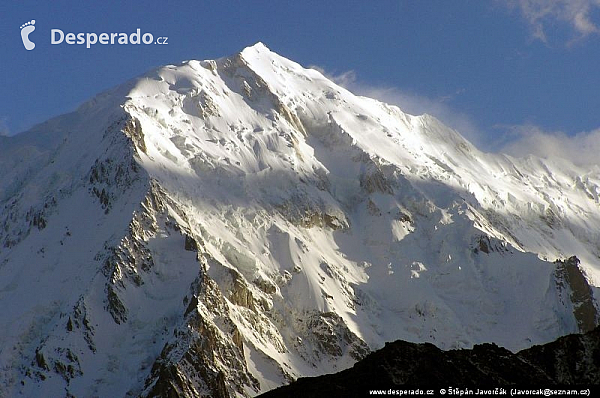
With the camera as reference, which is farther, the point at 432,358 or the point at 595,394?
the point at 432,358

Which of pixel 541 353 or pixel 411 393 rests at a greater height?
pixel 541 353

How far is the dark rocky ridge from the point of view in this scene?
13662 cm

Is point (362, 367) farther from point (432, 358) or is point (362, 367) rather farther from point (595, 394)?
point (595, 394)

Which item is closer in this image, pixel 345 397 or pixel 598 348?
pixel 345 397

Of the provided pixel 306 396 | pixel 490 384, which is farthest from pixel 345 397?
pixel 490 384

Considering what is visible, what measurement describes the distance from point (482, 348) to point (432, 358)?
32.5ft

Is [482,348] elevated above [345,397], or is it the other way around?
[482,348]

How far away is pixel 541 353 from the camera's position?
488 feet

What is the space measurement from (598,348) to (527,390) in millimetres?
18219

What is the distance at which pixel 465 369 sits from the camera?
140m

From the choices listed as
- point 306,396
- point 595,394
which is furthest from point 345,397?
point 595,394

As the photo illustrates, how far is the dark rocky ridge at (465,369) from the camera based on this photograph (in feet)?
448

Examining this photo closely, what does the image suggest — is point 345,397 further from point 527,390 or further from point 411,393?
point 527,390

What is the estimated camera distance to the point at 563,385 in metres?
135
